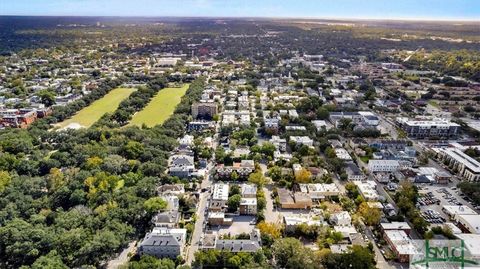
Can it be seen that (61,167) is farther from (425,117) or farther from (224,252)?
(425,117)

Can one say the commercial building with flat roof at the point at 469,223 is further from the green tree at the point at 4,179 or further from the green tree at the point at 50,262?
the green tree at the point at 4,179

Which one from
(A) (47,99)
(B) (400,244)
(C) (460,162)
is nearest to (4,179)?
(A) (47,99)

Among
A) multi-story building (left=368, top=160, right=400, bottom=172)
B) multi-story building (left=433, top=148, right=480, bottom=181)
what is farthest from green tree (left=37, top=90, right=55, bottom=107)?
multi-story building (left=433, top=148, right=480, bottom=181)

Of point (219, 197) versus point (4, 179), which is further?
point (4, 179)

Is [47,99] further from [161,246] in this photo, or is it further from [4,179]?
[161,246]

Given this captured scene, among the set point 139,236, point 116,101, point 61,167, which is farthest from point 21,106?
point 139,236

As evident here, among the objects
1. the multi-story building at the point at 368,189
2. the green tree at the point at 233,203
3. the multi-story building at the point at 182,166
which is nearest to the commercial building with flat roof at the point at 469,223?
the multi-story building at the point at 368,189
